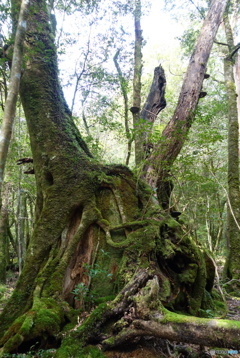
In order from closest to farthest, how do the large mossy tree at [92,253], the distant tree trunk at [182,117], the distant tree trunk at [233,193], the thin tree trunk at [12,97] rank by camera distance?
the large mossy tree at [92,253], the thin tree trunk at [12,97], the distant tree trunk at [182,117], the distant tree trunk at [233,193]

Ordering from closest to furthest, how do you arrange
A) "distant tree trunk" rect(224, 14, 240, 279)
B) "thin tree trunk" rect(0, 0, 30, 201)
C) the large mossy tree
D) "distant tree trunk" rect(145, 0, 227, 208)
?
1. the large mossy tree
2. "thin tree trunk" rect(0, 0, 30, 201)
3. "distant tree trunk" rect(145, 0, 227, 208)
4. "distant tree trunk" rect(224, 14, 240, 279)

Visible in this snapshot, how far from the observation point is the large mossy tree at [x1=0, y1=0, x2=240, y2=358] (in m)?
2.86

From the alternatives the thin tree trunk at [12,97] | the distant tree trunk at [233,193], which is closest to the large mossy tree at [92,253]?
the thin tree trunk at [12,97]

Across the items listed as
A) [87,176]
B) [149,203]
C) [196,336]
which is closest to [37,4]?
[87,176]

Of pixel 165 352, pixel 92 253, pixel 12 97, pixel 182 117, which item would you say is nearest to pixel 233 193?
pixel 182 117

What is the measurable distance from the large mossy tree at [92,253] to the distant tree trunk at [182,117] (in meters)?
0.04

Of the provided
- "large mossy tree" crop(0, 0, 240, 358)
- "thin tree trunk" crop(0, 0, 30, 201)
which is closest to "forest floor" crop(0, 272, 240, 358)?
"large mossy tree" crop(0, 0, 240, 358)

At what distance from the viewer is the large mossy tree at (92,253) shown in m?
2.86

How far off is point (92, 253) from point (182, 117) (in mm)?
3979

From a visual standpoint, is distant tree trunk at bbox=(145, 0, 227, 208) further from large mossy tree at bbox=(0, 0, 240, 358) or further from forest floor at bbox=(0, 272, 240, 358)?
forest floor at bbox=(0, 272, 240, 358)

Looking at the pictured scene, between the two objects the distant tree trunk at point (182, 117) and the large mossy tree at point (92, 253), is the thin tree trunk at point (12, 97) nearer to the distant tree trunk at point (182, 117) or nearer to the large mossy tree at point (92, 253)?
the large mossy tree at point (92, 253)

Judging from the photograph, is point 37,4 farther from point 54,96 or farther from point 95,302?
point 95,302

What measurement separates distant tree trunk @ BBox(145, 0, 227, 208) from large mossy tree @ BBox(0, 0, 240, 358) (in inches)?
1.6

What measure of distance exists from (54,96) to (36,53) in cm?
117
